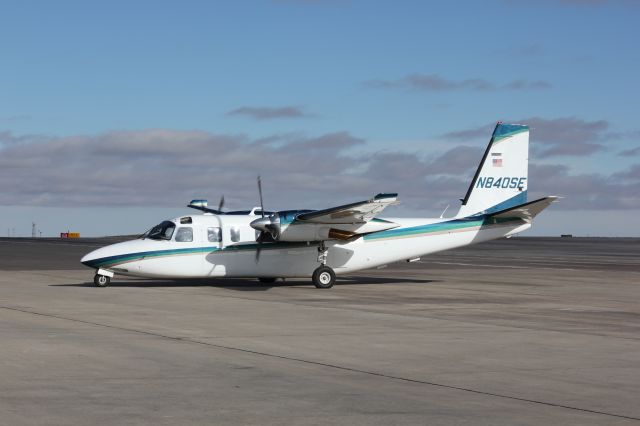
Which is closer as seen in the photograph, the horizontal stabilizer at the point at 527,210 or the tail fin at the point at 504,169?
the horizontal stabilizer at the point at 527,210

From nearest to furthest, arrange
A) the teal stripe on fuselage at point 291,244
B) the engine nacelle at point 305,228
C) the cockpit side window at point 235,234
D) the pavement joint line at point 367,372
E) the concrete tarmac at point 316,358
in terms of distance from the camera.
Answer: the concrete tarmac at point 316,358 < the pavement joint line at point 367,372 < the teal stripe on fuselage at point 291,244 < the engine nacelle at point 305,228 < the cockpit side window at point 235,234

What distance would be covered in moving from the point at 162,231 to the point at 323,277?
19.8 ft

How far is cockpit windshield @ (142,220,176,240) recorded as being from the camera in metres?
33.1

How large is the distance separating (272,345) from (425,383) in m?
4.74

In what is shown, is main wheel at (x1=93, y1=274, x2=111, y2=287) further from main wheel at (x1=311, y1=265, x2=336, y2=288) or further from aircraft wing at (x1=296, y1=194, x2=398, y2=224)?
main wheel at (x1=311, y1=265, x2=336, y2=288)

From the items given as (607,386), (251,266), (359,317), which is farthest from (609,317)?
(251,266)

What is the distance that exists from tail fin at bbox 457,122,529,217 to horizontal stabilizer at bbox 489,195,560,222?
48.3 inches

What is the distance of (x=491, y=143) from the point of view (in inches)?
1487

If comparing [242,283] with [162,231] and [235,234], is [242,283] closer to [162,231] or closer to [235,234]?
[235,234]

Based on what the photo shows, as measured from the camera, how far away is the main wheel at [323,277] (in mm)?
34500

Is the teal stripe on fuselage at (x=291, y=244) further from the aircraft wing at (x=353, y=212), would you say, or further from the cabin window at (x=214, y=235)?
the aircraft wing at (x=353, y=212)

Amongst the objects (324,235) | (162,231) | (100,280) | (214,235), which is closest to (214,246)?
(214,235)

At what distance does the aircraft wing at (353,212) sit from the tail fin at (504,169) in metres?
5.91

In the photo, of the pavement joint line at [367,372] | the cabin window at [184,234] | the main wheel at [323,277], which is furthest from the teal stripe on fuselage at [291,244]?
the pavement joint line at [367,372]
